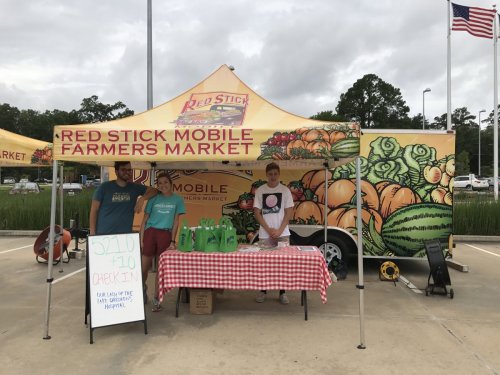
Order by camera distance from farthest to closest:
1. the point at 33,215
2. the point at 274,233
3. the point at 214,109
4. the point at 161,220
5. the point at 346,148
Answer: the point at 33,215 < the point at 274,233 < the point at 214,109 < the point at 161,220 < the point at 346,148

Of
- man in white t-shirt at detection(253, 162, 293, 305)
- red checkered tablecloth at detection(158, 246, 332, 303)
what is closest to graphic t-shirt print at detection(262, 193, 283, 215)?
man in white t-shirt at detection(253, 162, 293, 305)

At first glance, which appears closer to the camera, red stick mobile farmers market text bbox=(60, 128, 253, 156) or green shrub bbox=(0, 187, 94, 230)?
red stick mobile farmers market text bbox=(60, 128, 253, 156)

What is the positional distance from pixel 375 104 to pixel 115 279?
6612 centimetres

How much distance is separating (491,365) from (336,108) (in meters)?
68.5

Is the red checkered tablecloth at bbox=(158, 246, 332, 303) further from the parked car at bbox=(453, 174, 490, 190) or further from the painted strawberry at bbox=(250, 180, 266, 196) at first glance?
the parked car at bbox=(453, 174, 490, 190)

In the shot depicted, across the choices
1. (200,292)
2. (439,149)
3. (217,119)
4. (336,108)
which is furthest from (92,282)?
(336,108)

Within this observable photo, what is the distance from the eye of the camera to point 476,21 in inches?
575

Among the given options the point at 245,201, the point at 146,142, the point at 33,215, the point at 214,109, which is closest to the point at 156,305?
the point at 146,142

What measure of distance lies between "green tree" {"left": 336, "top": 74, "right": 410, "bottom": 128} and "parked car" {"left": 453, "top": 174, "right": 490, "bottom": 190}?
2740 centimetres

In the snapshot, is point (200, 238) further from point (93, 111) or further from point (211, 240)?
point (93, 111)

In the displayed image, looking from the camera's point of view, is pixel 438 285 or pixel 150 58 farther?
pixel 150 58

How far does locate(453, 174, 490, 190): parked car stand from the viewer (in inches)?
1475

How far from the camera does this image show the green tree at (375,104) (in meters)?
65.1

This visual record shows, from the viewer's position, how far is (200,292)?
500 cm
